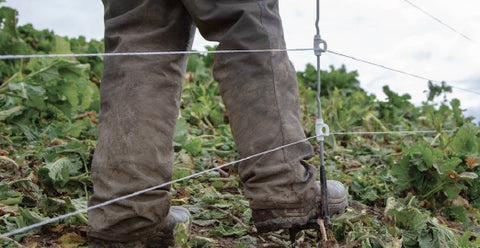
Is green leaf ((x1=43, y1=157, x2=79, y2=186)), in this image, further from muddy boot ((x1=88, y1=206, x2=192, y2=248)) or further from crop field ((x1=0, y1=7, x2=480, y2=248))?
muddy boot ((x1=88, y1=206, x2=192, y2=248))

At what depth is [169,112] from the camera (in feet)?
6.46

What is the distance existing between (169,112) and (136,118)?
4.5 inches

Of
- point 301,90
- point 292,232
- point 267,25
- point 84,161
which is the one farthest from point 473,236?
point 301,90

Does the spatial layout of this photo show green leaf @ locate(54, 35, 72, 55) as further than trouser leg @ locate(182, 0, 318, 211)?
Yes

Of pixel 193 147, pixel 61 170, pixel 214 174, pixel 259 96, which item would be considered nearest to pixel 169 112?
pixel 259 96

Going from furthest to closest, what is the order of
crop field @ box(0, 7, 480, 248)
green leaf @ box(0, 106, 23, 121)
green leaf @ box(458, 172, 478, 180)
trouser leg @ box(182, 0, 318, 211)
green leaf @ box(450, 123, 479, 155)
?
green leaf @ box(0, 106, 23, 121), green leaf @ box(450, 123, 479, 155), green leaf @ box(458, 172, 478, 180), crop field @ box(0, 7, 480, 248), trouser leg @ box(182, 0, 318, 211)

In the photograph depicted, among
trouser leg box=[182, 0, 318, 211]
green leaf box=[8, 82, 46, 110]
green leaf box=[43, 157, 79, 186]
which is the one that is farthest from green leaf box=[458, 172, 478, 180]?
green leaf box=[8, 82, 46, 110]

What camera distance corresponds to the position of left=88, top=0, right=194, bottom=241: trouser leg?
1877 millimetres

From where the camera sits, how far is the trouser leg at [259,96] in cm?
187

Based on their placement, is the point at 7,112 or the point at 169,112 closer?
the point at 169,112

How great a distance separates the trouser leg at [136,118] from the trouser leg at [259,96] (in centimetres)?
15

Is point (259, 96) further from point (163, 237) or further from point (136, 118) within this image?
point (163, 237)

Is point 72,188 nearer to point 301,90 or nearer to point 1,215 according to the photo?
point 1,215

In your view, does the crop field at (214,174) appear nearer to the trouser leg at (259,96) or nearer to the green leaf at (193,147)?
the green leaf at (193,147)
